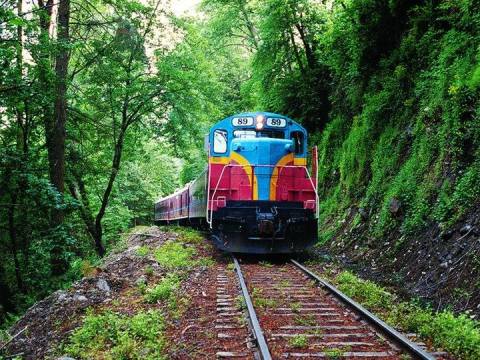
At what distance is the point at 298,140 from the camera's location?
36.7 feet

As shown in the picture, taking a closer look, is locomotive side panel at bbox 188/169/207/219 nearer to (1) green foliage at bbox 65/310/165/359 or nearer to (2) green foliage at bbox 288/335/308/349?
(1) green foliage at bbox 65/310/165/359

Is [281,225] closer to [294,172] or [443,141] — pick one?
[294,172]

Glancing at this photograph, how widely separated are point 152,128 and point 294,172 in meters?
7.00

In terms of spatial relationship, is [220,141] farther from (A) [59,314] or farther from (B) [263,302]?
(A) [59,314]

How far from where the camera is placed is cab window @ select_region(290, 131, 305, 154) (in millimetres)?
11109

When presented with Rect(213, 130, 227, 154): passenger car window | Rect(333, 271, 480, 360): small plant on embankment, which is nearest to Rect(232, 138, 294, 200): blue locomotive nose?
Rect(213, 130, 227, 154): passenger car window

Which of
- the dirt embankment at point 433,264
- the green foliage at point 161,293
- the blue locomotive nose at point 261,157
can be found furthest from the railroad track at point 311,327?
the blue locomotive nose at point 261,157

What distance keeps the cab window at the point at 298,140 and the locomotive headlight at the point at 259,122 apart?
88 cm

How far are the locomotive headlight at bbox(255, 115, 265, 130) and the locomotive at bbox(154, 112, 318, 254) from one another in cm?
2

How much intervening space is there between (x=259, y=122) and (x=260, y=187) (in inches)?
65.5

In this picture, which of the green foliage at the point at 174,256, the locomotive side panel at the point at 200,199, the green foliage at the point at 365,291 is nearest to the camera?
the green foliage at the point at 365,291

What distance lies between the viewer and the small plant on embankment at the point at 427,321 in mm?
4266

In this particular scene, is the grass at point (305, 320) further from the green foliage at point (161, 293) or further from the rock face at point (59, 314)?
the rock face at point (59, 314)

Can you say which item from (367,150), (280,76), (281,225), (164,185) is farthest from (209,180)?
(164,185)
